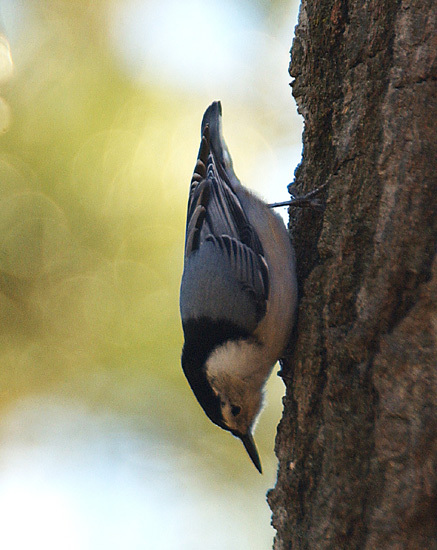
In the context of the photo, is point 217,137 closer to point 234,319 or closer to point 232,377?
point 234,319

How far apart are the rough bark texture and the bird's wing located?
38cm

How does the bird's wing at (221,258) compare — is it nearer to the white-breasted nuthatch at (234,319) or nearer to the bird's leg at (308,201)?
the white-breasted nuthatch at (234,319)

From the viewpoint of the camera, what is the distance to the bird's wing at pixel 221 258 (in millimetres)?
2043

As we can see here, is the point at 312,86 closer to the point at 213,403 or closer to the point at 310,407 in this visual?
the point at 310,407

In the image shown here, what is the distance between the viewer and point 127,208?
2.69 m

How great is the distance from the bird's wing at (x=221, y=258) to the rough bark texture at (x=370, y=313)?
0.38 m

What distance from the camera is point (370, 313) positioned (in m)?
1.37

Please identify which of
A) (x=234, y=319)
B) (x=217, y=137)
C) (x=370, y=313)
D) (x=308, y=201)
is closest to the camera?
(x=370, y=313)

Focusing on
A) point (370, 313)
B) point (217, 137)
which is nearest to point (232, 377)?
point (370, 313)

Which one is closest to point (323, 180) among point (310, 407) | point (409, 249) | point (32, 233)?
point (409, 249)

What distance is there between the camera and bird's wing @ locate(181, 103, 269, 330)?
2.04 metres

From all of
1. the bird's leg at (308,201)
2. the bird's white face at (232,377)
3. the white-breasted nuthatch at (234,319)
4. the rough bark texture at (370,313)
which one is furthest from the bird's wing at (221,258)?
the rough bark texture at (370,313)

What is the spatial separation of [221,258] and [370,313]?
82 cm

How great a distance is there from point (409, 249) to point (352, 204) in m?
0.22
